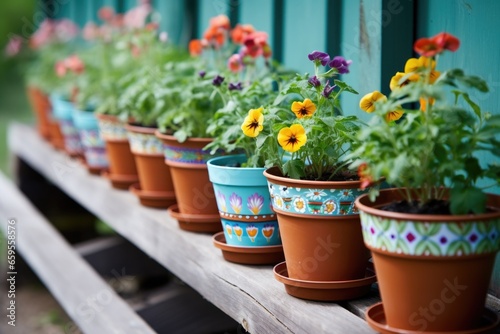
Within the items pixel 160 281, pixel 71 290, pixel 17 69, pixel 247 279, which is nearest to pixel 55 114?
pixel 160 281

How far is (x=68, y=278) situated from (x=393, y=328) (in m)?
1.87

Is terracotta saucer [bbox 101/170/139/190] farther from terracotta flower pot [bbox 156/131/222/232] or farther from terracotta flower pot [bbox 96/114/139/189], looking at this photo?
terracotta flower pot [bbox 156/131/222/232]

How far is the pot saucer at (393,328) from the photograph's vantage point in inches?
53.8

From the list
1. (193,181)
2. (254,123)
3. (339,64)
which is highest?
(339,64)

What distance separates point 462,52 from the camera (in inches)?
72.6

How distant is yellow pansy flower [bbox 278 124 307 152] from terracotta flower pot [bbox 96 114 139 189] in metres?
1.39

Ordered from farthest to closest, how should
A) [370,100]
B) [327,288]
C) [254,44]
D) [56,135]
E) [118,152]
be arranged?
[56,135] < [118,152] < [254,44] < [327,288] < [370,100]

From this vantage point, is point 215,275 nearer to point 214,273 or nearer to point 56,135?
point 214,273

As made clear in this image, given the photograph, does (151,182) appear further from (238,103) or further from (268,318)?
(268,318)

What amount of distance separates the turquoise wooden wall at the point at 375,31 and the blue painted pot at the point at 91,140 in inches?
29.7

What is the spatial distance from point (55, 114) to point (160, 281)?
1034 mm

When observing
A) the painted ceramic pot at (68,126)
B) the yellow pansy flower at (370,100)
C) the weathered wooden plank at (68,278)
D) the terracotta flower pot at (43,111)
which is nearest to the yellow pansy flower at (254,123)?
the yellow pansy flower at (370,100)

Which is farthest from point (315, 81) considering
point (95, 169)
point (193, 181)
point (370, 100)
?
point (95, 169)

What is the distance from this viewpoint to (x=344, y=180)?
170 centimetres
